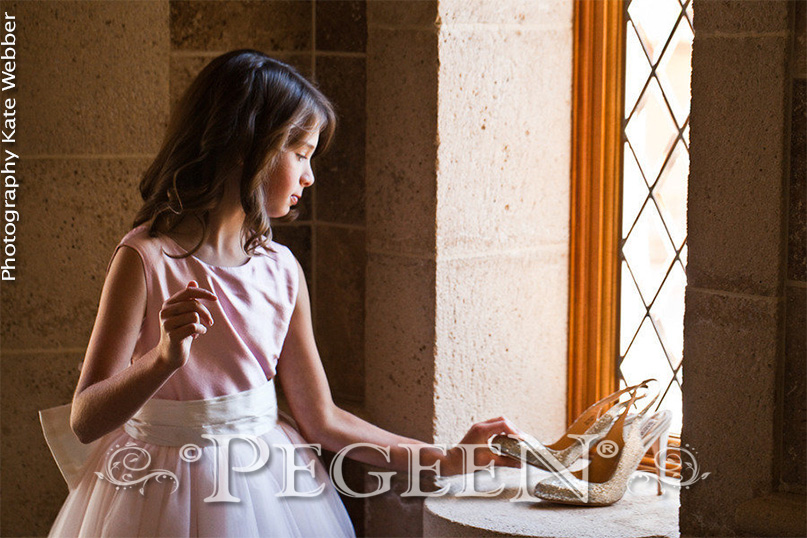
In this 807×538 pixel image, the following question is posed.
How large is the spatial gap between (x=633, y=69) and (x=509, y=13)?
31 centimetres

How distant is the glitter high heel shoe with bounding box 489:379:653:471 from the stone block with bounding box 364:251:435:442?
27 centimetres

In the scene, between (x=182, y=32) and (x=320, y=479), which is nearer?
(x=320, y=479)

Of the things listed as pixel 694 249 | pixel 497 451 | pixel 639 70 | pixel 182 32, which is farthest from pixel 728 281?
pixel 182 32

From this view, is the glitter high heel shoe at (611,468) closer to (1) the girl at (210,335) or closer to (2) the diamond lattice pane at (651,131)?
(1) the girl at (210,335)

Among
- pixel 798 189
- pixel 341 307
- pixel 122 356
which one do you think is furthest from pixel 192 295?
pixel 341 307

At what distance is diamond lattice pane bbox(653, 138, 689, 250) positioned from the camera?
214cm

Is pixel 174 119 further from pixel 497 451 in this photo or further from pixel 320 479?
pixel 497 451

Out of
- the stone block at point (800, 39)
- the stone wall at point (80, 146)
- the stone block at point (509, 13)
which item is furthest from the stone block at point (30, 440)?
the stone block at point (800, 39)

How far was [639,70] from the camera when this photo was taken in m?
2.22

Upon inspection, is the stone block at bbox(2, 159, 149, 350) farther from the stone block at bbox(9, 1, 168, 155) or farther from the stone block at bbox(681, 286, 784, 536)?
the stone block at bbox(681, 286, 784, 536)

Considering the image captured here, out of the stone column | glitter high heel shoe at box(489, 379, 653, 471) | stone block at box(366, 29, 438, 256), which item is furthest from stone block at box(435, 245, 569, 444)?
glitter high heel shoe at box(489, 379, 653, 471)

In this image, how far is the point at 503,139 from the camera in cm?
223

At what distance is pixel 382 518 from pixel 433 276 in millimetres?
618

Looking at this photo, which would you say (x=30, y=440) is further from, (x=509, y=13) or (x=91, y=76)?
(x=509, y=13)
